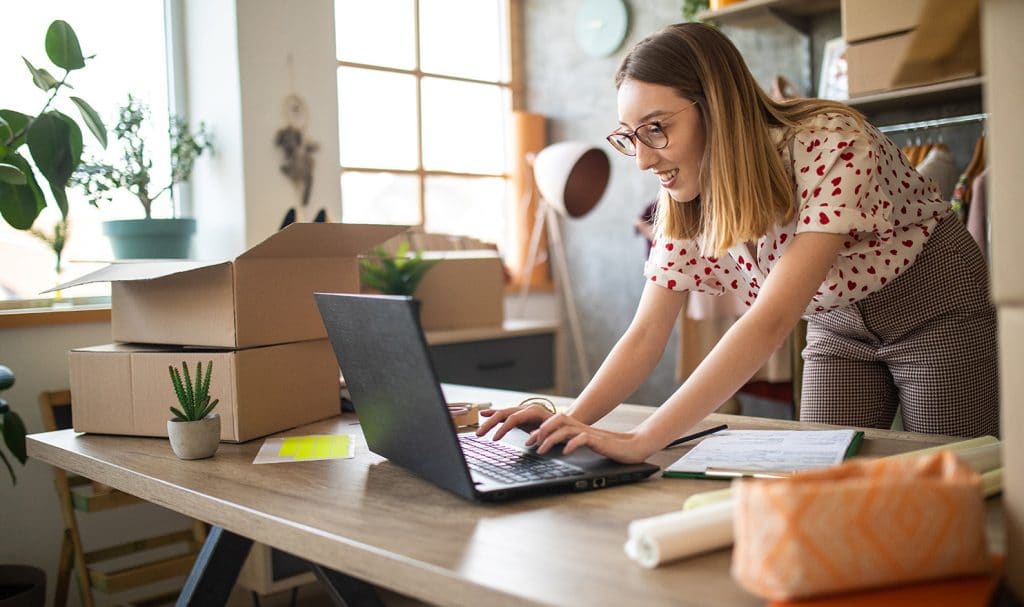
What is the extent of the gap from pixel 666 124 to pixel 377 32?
313 cm

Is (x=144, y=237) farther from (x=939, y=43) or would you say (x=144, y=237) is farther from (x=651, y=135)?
(x=939, y=43)

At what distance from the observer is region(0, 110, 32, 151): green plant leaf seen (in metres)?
1.94

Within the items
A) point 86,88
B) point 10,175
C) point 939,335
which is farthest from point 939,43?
point 86,88

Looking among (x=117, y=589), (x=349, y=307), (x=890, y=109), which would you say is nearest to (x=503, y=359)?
(x=117, y=589)

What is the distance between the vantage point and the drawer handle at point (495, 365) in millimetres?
3154

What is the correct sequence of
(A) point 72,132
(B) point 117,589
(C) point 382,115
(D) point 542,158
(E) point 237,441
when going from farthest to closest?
(C) point 382,115 → (D) point 542,158 → (B) point 117,589 → (A) point 72,132 → (E) point 237,441

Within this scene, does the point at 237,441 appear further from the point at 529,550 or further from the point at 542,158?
the point at 542,158

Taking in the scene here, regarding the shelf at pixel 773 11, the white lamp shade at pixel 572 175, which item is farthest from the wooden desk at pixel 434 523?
the shelf at pixel 773 11

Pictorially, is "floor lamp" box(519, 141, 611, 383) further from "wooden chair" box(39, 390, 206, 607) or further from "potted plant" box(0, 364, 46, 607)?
"potted plant" box(0, 364, 46, 607)

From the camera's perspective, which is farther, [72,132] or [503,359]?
[503,359]

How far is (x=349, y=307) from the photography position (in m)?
1.12

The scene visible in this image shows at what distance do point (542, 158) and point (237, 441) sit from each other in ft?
8.03

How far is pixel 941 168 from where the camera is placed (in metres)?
3.01

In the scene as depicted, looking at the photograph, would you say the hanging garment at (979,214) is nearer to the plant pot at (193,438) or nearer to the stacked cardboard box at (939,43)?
the stacked cardboard box at (939,43)
